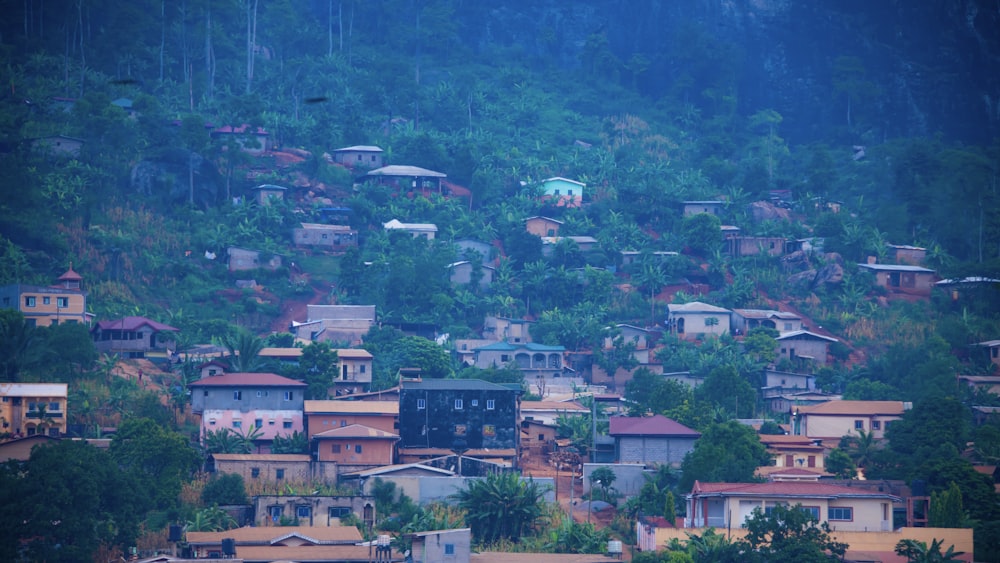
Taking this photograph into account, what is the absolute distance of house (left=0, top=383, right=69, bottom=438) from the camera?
54.5 m

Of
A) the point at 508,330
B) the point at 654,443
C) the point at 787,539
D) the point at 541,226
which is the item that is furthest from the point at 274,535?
the point at 541,226

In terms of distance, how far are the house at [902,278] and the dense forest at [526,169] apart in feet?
3.30

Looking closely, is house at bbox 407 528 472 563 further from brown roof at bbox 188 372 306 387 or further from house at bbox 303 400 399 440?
brown roof at bbox 188 372 306 387

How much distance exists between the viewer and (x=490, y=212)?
82.2 metres

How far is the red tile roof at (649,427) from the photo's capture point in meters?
55.3

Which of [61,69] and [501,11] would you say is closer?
[61,69]

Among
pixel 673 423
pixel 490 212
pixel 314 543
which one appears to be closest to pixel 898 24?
pixel 490 212

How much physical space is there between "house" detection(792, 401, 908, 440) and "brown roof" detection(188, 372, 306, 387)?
722 inches

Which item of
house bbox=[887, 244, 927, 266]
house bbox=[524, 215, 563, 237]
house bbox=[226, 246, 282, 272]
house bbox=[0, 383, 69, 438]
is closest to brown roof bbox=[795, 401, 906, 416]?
house bbox=[887, 244, 927, 266]

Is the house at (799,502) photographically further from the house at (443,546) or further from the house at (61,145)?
the house at (61,145)

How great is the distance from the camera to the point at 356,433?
176ft

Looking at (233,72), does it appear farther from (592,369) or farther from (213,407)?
(213,407)

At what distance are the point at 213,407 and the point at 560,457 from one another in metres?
12.2

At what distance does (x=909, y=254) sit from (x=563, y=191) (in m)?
18.1
